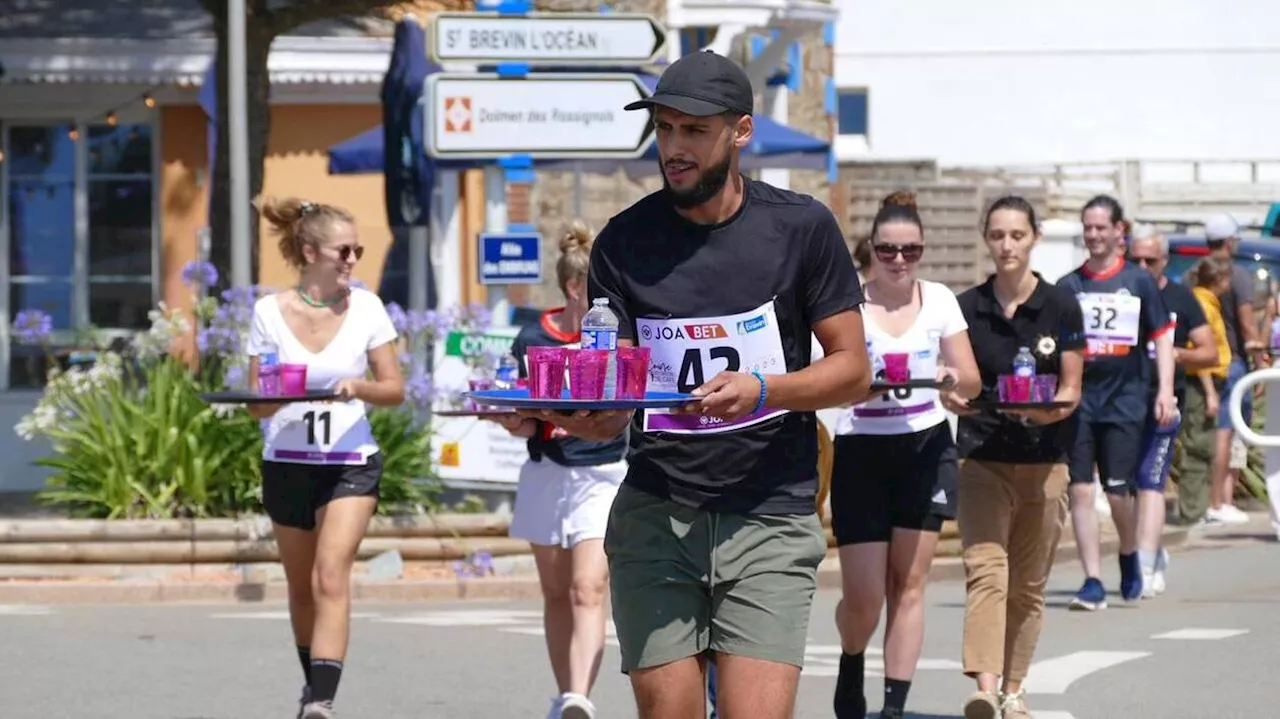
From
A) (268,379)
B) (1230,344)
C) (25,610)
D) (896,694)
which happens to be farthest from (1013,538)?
(1230,344)

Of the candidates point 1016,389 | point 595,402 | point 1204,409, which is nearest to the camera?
point 595,402

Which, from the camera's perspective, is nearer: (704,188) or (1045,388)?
(704,188)

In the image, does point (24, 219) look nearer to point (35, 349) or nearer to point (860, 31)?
point (35, 349)

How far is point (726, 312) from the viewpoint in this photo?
5938mm

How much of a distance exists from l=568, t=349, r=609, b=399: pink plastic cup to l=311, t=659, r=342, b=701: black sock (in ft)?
11.1

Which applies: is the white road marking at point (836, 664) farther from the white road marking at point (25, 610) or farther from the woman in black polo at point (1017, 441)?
the white road marking at point (25, 610)

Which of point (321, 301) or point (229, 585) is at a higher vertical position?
point (321, 301)

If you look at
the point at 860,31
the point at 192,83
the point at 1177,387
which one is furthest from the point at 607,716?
the point at 860,31

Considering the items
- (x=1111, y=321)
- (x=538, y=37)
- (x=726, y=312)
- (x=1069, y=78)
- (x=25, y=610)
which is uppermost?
(x=1069, y=78)

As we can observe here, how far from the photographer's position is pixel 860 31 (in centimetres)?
5491

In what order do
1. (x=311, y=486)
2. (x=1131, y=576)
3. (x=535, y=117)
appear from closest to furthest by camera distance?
(x=311, y=486), (x=1131, y=576), (x=535, y=117)

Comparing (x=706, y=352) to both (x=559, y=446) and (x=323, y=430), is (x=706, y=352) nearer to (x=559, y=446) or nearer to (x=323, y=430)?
(x=323, y=430)

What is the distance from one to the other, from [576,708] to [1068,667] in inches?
118

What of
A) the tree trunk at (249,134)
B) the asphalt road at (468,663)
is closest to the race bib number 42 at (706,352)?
the asphalt road at (468,663)
